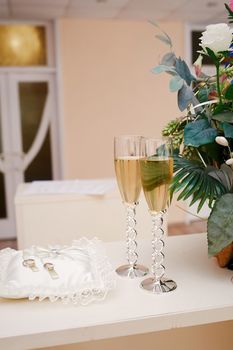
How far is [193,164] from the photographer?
32.6 inches

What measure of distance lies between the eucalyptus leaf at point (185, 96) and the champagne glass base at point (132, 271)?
406 millimetres

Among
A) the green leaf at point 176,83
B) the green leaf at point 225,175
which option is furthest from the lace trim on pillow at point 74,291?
the green leaf at point 176,83

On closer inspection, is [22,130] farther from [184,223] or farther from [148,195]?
[148,195]

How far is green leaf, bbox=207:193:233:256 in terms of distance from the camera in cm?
73

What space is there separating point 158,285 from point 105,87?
3931 mm

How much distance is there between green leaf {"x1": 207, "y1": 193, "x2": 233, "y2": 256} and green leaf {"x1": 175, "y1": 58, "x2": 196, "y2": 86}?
0.93 ft

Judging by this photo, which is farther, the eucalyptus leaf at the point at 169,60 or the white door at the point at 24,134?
the white door at the point at 24,134

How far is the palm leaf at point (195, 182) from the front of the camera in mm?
799

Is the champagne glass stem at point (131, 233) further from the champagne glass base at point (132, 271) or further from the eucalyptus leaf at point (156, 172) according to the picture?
the eucalyptus leaf at point (156, 172)

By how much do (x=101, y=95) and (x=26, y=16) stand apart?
125cm

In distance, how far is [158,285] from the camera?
2.58ft

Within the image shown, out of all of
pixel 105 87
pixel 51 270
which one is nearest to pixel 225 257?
pixel 51 270

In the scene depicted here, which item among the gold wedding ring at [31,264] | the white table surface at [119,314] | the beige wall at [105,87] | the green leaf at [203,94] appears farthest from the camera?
the beige wall at [105,87]

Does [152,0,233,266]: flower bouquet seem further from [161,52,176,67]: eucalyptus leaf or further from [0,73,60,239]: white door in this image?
[0,73,60,239]: white door
